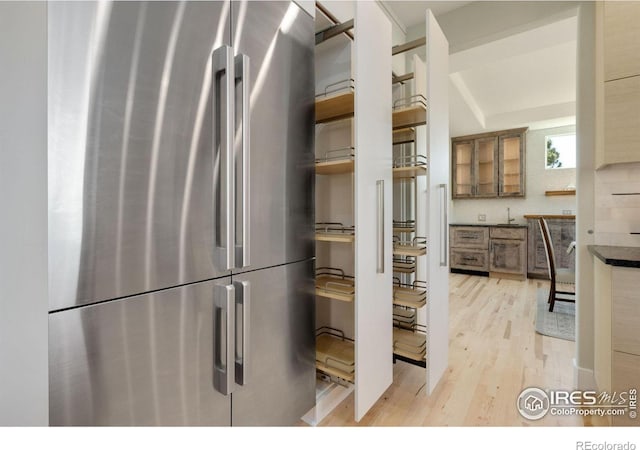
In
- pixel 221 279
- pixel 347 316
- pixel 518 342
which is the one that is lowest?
pixel 518 342

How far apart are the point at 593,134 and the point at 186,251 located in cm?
241

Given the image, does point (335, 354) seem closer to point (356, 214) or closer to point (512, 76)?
point (356, 214)

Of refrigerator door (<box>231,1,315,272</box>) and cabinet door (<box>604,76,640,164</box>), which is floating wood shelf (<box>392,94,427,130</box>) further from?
cabinet door (<box>604,76,640,164</box>)

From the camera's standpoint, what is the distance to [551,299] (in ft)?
11.2

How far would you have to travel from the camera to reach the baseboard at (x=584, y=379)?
1.88m

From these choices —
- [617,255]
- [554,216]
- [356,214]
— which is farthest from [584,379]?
[554,216]

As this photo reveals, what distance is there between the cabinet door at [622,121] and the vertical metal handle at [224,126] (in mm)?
1987

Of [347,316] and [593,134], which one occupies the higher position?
[593,134]

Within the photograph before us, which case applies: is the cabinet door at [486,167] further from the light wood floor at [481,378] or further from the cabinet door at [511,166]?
the light wood floor at [481,378]

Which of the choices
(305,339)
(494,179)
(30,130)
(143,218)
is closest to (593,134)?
(305,339)

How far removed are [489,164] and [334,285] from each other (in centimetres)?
508

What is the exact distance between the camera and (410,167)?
5.83 ft

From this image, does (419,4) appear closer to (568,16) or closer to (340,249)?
(568,16)

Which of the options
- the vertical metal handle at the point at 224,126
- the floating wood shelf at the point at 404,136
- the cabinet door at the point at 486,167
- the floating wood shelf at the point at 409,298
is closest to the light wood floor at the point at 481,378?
the floating wood shelf at the point at 409,298
